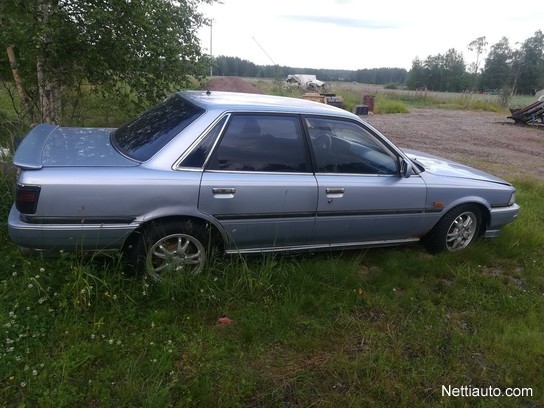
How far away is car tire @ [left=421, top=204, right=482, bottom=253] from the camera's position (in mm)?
4336

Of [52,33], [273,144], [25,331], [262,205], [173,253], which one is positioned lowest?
[25,331]

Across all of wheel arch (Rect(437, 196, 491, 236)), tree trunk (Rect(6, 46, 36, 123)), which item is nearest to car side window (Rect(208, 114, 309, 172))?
wheel arch (Rect(437, 196, 491, 236))

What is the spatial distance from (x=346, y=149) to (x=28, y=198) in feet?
8.38

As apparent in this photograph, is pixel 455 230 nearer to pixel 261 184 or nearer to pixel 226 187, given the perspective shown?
pixel 261 184

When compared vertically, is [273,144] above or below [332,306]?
above

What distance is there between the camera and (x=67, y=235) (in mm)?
3018

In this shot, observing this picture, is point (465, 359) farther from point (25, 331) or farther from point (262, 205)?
point (25, 331)

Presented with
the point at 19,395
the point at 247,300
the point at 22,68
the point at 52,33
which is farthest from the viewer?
the point at 22,68

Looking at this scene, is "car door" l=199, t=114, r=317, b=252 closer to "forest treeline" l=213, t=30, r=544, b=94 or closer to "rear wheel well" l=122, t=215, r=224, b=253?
"rear wheel well" l=122, t=215, r=224, b=253

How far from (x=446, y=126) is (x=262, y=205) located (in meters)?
16.5

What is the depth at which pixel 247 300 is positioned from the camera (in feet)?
11.0

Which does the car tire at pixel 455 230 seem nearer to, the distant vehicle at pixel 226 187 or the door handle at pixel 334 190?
the distant vehicle at pixel 226 187

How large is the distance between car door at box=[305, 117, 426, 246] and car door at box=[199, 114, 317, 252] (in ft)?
0.45

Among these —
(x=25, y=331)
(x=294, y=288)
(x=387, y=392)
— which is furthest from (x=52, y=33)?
(x=387, y=392)
